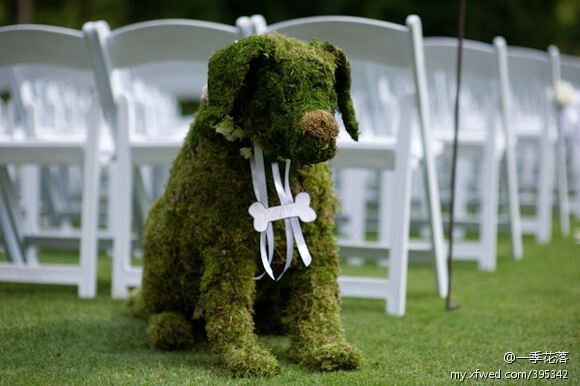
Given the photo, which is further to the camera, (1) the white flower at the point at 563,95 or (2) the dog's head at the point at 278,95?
(1) the white flower at the point at 563,95

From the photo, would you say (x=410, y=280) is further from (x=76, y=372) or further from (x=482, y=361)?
(x=76, y=372)

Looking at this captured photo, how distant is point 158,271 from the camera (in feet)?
7.93

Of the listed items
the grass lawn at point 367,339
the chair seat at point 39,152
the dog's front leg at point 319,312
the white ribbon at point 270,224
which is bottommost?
the grass lawn at point 367,339

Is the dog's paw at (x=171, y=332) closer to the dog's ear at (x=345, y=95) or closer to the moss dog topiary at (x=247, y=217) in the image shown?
the moss dog topiary at (x=247, y=217)

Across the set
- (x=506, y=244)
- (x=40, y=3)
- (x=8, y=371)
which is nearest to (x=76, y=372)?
(x=8, y=371)

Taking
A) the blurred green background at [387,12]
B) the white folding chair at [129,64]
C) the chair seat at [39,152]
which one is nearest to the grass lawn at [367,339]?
the white folding chair at [129,64]

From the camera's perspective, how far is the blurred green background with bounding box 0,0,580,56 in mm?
14266

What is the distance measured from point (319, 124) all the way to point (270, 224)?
42 centimetres

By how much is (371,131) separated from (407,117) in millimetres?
1887

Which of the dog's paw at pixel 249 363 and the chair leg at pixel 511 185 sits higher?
the chair leg at pixel 511 185

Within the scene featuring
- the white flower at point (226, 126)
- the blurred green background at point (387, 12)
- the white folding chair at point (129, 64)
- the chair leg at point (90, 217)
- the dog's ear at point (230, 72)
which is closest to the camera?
the dog's ear at point (230, 72)

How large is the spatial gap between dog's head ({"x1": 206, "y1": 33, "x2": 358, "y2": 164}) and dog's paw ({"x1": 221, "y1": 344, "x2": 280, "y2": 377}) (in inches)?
22.1

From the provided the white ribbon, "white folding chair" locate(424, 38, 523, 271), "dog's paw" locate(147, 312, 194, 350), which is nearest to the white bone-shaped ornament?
the white ribbon

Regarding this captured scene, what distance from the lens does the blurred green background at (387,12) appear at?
14266 mm
